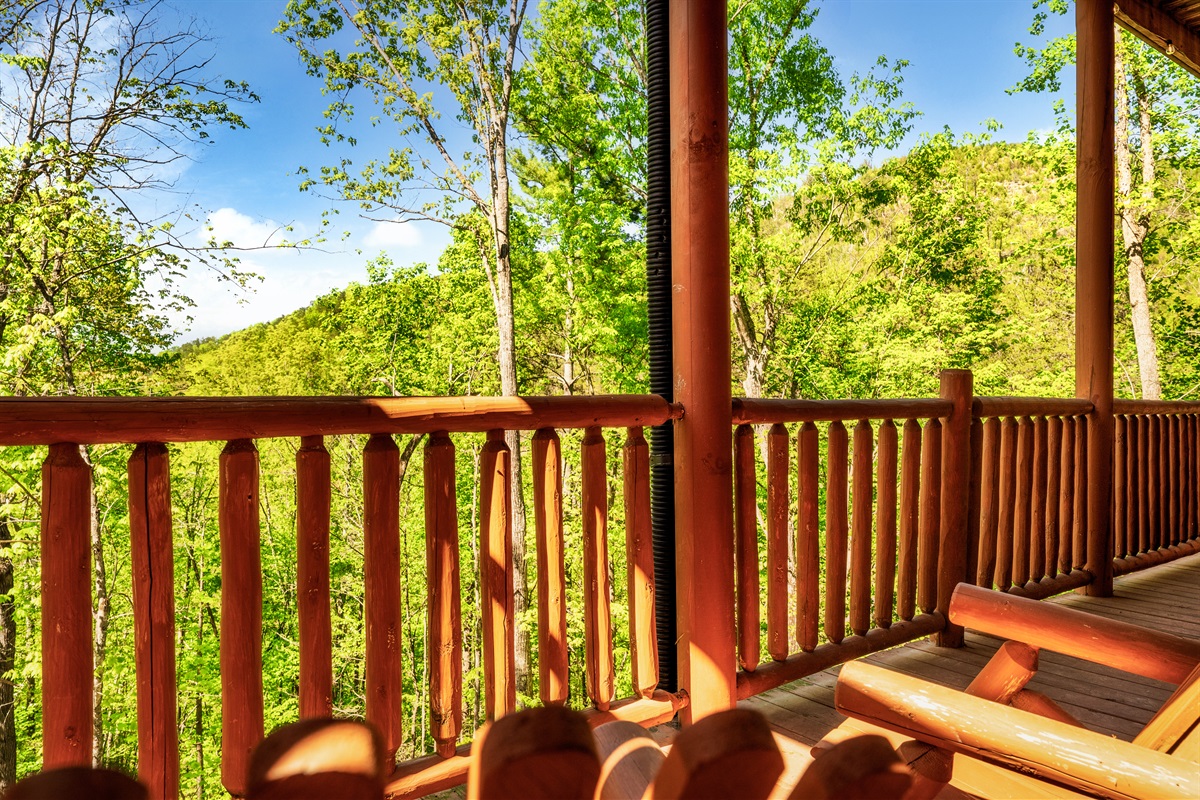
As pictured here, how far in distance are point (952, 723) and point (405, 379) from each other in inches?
692

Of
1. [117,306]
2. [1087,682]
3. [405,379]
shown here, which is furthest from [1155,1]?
[405,379]

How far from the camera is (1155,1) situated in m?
3.97

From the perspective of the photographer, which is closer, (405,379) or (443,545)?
(443,545)

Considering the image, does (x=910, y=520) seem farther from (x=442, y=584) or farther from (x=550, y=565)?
(x=442, y=584)

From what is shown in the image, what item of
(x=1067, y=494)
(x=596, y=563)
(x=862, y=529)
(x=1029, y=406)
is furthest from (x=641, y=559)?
(x=1067, y=494)

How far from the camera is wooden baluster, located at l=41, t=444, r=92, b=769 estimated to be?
1.21 meters

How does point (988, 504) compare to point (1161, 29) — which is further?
point (1161, 29)

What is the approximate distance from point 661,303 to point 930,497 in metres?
1.41

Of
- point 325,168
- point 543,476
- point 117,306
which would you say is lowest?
point 543,476

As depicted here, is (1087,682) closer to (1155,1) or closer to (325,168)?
(1155,1)

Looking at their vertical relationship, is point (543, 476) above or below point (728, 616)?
above

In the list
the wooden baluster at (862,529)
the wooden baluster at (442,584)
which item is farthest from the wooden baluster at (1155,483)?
the wooden baluster at (442,584)

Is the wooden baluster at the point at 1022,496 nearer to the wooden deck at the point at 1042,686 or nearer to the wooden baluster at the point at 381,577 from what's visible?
the wooden deck at the point at 1042,686

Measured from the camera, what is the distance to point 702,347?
1918 mm
